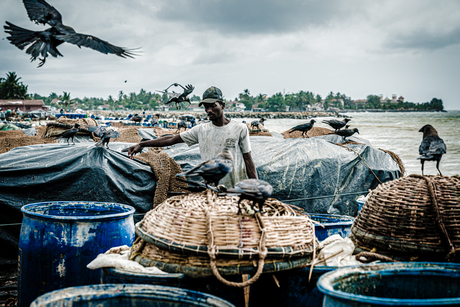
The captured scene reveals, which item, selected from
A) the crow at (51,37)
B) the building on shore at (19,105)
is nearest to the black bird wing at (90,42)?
the crow at (51,37)

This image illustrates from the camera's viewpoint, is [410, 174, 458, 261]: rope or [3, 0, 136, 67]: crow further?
[3, 0, 136, 67]: crow

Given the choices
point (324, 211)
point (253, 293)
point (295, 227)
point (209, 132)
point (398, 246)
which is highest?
point (209, 132)

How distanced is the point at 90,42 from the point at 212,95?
3.01 metres

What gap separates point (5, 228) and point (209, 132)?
328 centimetres

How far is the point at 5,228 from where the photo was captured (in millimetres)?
5012

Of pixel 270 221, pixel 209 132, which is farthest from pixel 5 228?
pixel 270 221

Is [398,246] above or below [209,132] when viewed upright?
below

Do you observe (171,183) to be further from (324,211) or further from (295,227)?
(295,227)

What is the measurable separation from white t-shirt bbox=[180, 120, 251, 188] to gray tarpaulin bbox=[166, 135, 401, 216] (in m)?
2.24

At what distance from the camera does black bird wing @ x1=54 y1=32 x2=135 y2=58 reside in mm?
5479

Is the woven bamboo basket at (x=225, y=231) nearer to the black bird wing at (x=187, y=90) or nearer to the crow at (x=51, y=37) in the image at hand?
the crow at (x=51, y=37)

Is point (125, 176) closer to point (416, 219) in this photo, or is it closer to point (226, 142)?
point (226, 142)

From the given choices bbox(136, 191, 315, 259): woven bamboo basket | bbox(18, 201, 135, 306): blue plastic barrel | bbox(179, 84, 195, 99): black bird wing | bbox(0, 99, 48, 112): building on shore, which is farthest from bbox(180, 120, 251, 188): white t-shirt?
bbox(0, 99, 48, 112): building on shore

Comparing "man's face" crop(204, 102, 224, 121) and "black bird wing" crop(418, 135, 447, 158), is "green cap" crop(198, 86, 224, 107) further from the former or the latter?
"black bird wing" crop(418, 135, 447, 158)
